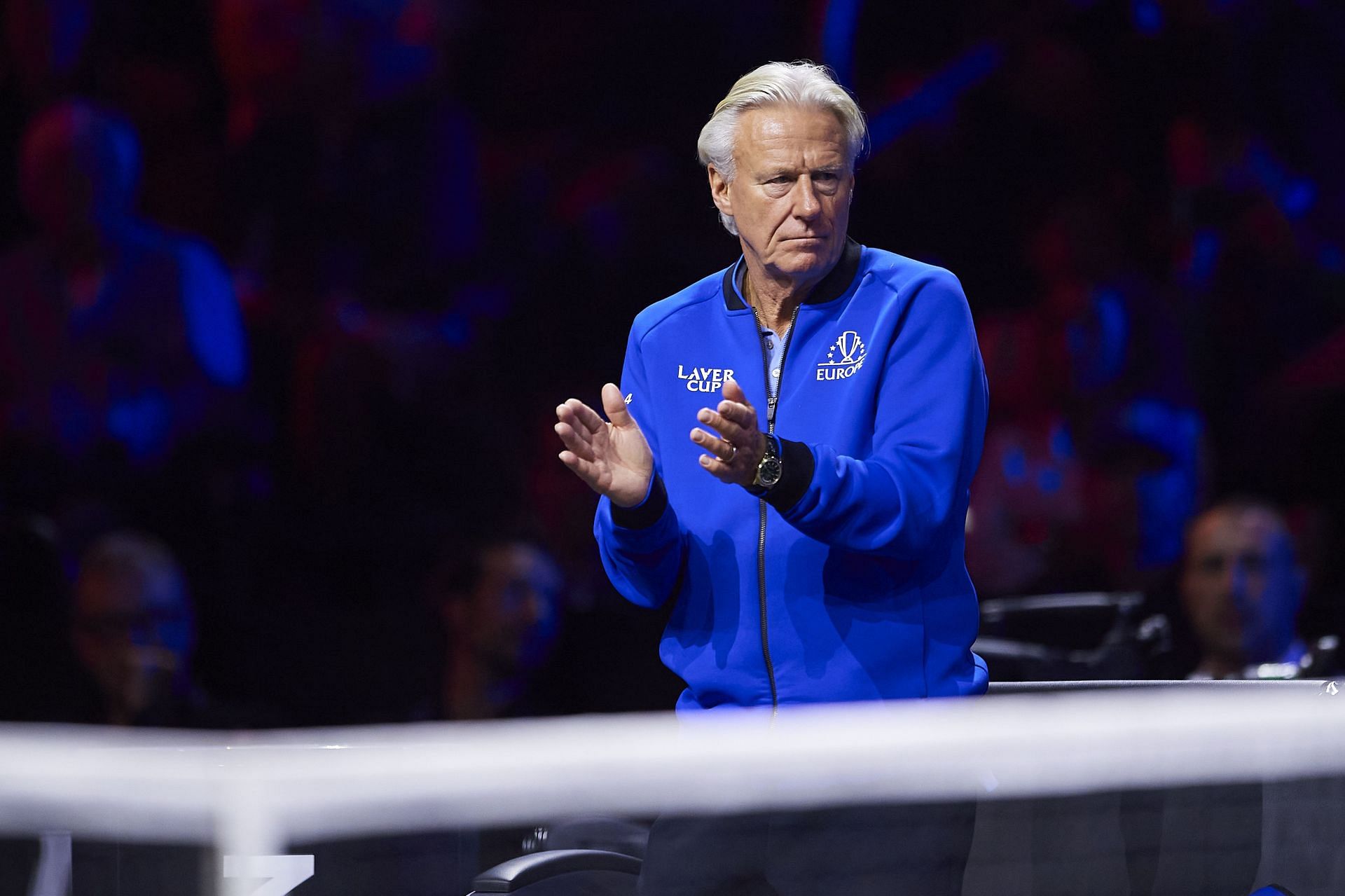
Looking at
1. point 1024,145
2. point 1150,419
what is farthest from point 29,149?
point 1150,419

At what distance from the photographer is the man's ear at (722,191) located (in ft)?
6.58

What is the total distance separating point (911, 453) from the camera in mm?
Answer: 1772

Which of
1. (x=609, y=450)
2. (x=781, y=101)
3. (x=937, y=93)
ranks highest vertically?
(x=937, y=93)

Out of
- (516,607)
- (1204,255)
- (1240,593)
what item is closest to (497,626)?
(516,607)

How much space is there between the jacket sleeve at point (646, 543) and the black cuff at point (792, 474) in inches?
8.1

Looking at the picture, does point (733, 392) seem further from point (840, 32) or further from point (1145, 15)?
point (1145, 15)

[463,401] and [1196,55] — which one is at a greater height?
[1196,55]

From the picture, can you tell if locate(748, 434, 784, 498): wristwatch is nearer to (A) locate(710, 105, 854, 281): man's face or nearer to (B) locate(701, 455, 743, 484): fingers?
(B) locate(701, 455, 743, 484): fingers

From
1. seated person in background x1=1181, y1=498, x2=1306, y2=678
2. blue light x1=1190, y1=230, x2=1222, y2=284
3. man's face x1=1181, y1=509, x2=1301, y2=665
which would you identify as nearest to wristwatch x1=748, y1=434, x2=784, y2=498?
seated person in background x1=1181, y1=498, x2=1306, y2=678

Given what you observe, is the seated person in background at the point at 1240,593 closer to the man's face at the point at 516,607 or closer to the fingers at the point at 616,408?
the man's face at the point at 516,607

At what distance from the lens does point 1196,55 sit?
18.7 feet

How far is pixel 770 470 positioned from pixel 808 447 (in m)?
0.05

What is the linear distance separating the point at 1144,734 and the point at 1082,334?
449cm

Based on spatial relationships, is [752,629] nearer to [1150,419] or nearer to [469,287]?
[469,287]
